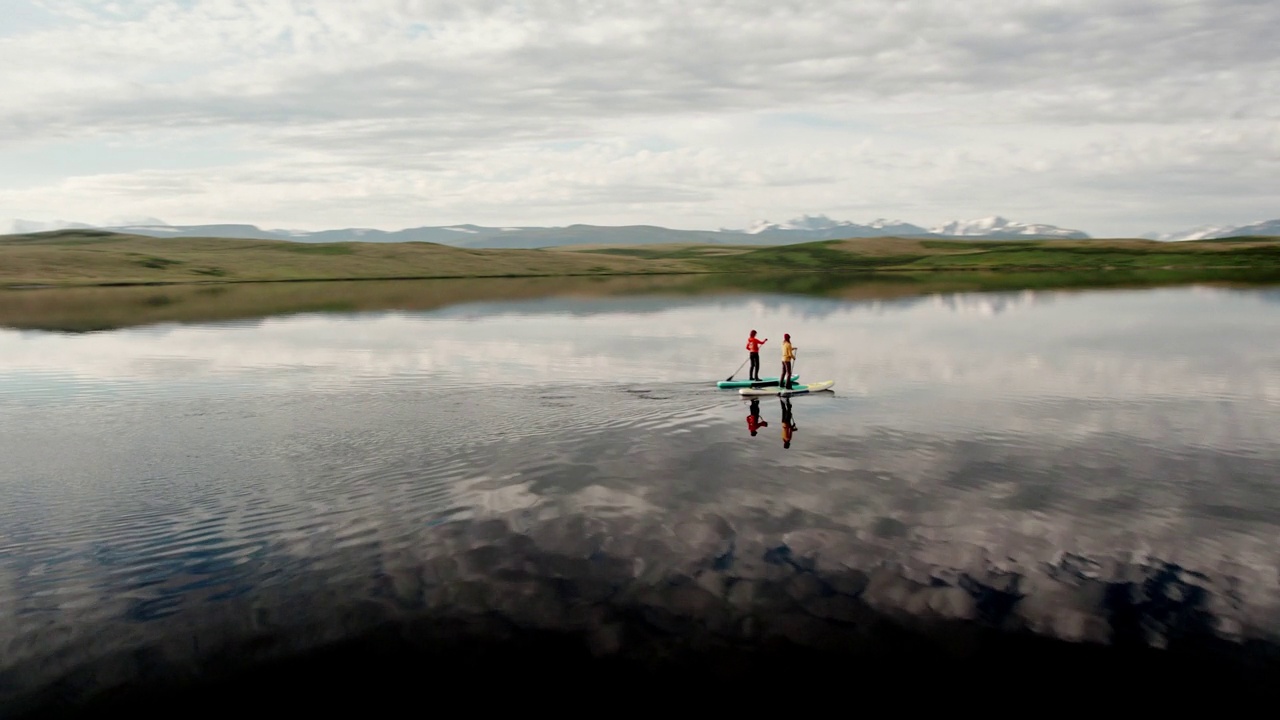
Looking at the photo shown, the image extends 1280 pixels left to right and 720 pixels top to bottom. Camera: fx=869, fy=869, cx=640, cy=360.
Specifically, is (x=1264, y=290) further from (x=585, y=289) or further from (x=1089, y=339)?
(x=585, y=289)

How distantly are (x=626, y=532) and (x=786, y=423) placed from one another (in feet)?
44.7

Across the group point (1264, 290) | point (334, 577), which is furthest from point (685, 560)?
point (1264, 290)

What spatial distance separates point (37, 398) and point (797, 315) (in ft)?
190

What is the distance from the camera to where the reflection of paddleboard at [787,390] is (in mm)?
36969

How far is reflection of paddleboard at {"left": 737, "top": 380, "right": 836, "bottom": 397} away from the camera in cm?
3697

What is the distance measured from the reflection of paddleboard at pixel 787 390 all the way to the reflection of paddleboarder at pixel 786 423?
0.35 meters

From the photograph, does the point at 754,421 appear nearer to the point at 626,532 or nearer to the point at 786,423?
the point at 786,423

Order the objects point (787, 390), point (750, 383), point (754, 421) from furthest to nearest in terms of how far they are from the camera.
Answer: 1. point (750, 383)
2. point (787, 390)
3. point (754, 421)

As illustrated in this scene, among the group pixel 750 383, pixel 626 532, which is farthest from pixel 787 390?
pixel 626 532

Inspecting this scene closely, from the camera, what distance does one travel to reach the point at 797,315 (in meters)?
78.8

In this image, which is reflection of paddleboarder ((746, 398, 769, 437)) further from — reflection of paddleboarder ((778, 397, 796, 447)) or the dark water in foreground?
reflection of paddleboarder ((778, 397, 796, 447))

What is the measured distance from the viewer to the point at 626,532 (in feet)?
64.5

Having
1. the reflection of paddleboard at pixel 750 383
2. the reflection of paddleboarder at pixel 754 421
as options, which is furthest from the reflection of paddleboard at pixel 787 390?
the reflection of paddleboarder at pixel 754 421

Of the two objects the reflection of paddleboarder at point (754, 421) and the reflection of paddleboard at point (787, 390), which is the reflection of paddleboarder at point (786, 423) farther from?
the reflection of paddleboarder at point (754, 421)
